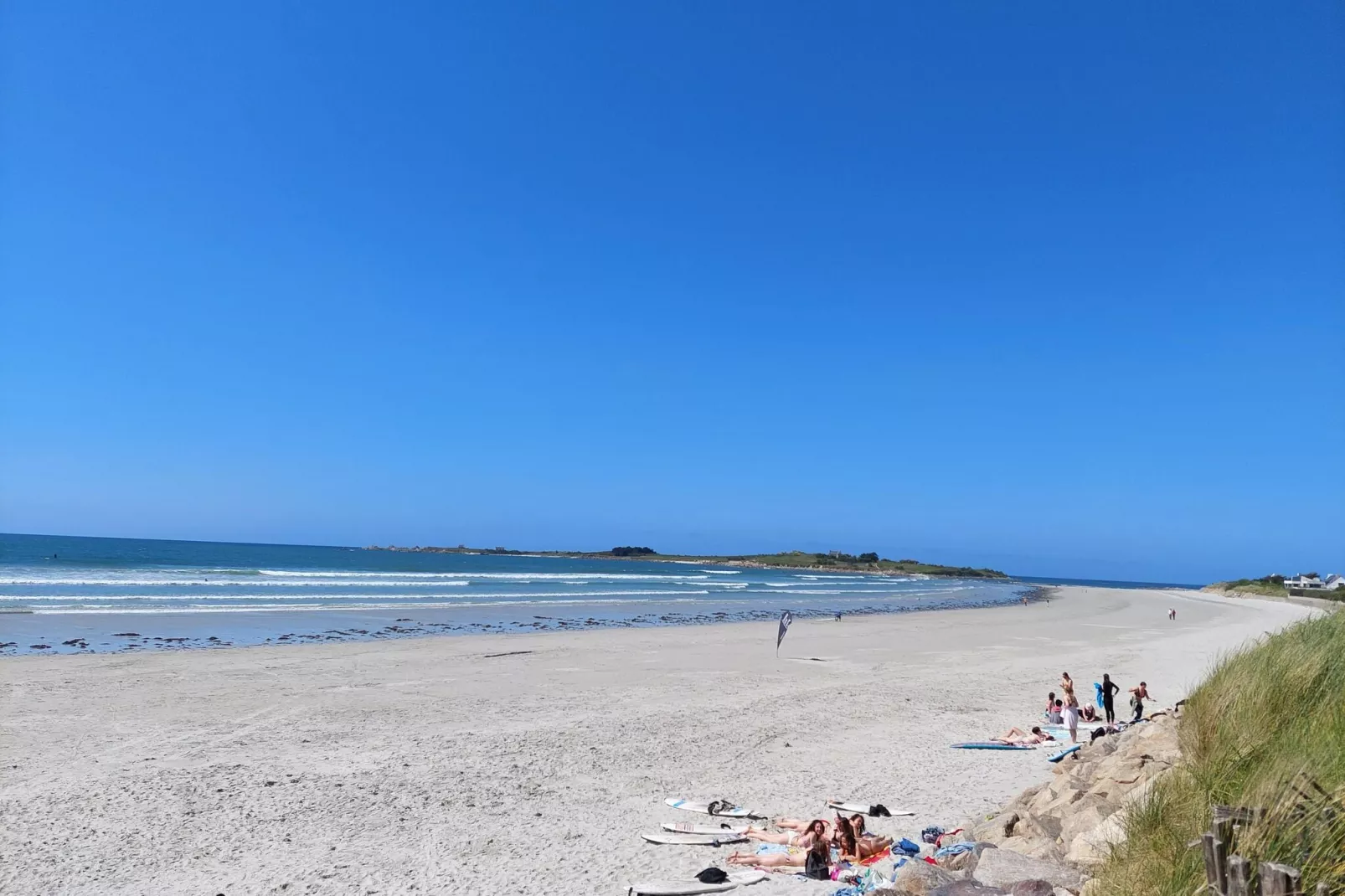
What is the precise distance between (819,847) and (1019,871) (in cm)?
187

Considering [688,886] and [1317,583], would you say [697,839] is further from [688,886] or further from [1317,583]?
[1317,583]

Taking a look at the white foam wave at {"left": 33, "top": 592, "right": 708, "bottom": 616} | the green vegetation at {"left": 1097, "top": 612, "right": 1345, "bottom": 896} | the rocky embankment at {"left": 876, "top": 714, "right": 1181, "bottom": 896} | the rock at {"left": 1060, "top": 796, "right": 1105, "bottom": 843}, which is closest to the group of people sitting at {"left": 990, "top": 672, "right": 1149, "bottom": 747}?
the rocky embankment at {"left": 876, "top": 714, "right": 1181, "bottom": 896}

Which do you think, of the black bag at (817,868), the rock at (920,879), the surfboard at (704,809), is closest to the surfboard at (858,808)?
the surfboard at (704,809)

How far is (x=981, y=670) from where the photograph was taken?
1988cm

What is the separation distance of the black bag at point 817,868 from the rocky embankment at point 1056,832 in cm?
87

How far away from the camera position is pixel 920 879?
5215 mm

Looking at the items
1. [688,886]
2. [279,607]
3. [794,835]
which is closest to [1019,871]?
[688,886]

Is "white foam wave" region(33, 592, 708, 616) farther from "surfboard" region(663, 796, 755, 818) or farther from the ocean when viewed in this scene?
"surfboard" region(663, 796, 755, 818)

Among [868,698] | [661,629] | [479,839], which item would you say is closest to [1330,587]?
[661,629]

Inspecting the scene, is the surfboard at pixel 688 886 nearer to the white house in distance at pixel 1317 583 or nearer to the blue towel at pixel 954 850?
the blue towel at pixel 954 850

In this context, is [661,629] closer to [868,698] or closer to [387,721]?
[868,698]

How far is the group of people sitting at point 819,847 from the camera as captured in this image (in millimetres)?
6383

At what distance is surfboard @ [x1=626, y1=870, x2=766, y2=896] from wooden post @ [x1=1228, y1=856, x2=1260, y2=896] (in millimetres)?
3921

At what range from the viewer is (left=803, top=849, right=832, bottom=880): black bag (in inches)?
248
